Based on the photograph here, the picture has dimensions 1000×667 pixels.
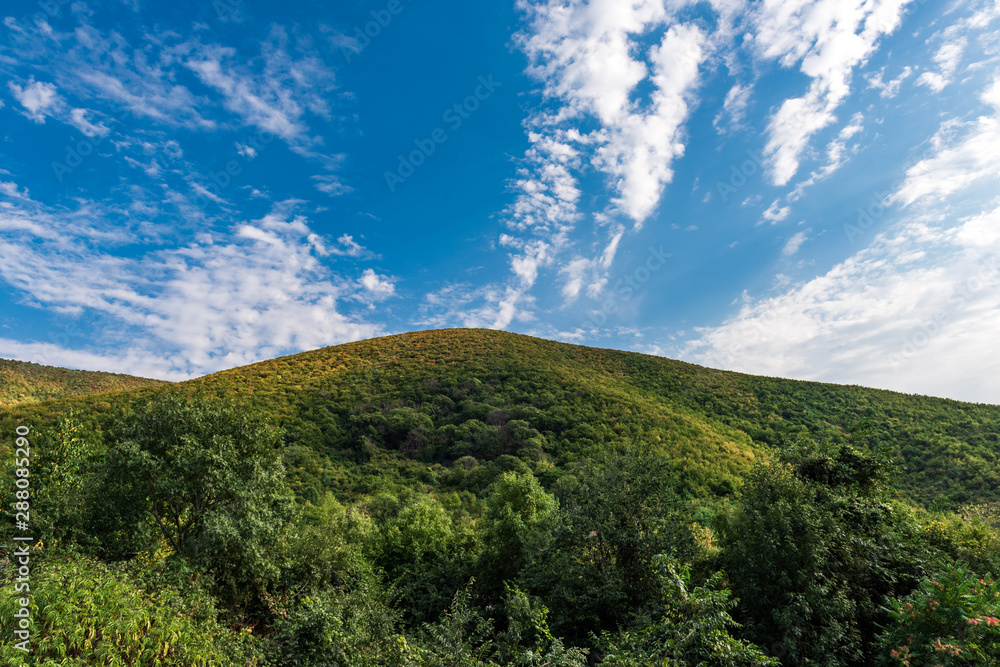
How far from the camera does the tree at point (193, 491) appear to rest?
40.2 feet

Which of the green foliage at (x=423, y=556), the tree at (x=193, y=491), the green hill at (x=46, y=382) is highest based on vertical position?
the green hill at (x=46, y=382)

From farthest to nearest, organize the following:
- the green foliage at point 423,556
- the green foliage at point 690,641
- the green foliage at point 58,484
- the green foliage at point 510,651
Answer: the green foliage at point 423,556 < the green foliage at point 58,484 < the green foliage at point 510,651 < the green foliage at point 690,641

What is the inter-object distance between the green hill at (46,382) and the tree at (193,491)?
51.6m

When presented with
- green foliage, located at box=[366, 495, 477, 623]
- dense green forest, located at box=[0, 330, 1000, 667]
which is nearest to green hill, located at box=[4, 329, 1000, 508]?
dense green forest, located at box=[0, 330, 1000, 667]

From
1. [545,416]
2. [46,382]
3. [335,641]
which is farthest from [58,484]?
[46,382]

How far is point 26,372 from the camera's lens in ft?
190

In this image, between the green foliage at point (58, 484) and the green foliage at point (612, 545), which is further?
the green foliage at point (612, 545)

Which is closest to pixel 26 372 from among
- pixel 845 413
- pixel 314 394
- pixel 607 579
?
pixel 314 394

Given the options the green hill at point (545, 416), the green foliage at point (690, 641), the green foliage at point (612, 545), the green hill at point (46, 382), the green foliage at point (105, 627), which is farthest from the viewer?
the green hill at point (46, 382)

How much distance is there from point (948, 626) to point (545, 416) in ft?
145

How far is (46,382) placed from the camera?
57688 mm

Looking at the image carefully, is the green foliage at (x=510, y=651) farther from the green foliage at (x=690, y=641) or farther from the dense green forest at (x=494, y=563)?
the green foliage at (x=690, y=641)

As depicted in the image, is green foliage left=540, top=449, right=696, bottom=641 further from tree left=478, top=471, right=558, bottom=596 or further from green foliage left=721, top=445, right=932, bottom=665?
green foliage left=721, top=445, right=932, bottom=665

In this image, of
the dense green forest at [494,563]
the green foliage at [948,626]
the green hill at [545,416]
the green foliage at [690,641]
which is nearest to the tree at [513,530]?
the dense green forest at [494,563]
